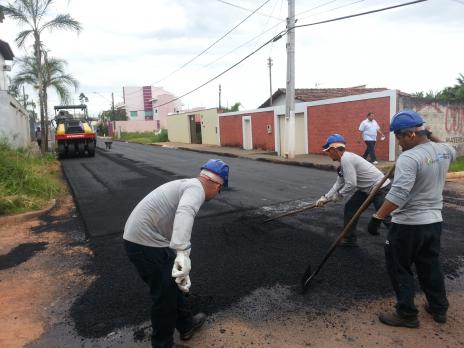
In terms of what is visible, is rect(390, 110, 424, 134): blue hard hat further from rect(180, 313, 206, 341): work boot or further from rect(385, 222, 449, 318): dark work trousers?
rect(180, 313, 206, 341): work boot

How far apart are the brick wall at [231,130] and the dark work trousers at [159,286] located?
21.1 metres

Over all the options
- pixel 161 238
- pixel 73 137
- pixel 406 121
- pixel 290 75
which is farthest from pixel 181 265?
pixel 73 137

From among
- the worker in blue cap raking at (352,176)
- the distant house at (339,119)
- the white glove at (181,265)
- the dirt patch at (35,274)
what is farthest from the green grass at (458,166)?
the white glove at (181,265)

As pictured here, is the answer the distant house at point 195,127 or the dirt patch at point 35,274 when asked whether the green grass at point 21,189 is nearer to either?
the dirt patch at point 35,274

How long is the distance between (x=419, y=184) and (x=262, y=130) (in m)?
18.5

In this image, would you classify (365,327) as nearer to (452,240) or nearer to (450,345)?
(450,345)

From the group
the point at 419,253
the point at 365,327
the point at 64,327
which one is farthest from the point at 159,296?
the point at 419,253

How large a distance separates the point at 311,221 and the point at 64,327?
3969 mm

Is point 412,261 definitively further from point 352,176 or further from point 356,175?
point 356,175

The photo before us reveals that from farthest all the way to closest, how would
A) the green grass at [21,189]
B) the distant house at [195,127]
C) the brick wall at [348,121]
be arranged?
the distant house at [195,127] < the brick wall at [348,121] < the green grass at [21,189]

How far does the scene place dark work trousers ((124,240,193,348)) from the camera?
9.28 ft

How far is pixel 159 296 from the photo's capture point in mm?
2824

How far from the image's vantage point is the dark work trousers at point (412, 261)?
10.0 feet

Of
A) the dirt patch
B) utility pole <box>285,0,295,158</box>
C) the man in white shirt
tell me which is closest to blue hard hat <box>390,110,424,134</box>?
the dirt patch
